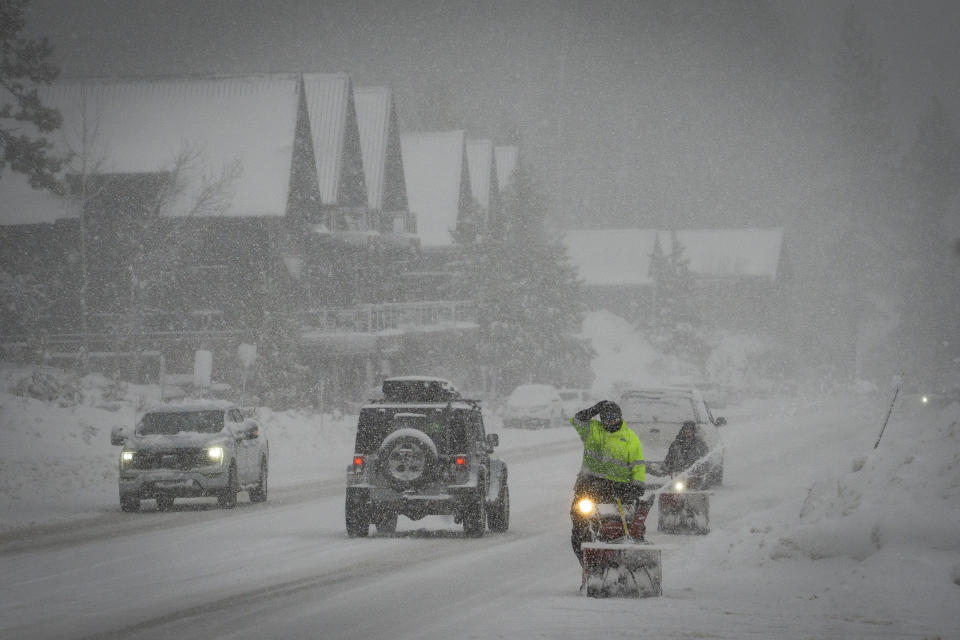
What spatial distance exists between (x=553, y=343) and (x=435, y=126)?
233ft

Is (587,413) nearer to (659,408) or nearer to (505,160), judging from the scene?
(659,408)

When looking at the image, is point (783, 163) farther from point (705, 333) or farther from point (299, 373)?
point (299, 373)

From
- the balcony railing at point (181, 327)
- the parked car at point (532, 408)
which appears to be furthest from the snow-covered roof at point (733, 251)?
the balcony railing at point (181, 327)

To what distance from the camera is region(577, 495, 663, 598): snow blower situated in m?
12.7

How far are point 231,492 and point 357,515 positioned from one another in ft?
18.2

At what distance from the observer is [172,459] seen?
77.0ft

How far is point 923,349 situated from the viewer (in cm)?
10138

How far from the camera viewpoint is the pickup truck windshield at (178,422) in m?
24.9

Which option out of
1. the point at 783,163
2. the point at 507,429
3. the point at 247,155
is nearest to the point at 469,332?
the point at 507,429

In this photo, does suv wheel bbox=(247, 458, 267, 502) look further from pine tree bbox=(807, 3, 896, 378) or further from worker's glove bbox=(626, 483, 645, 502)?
pine tree bbox=(807, 3, 896, 378)

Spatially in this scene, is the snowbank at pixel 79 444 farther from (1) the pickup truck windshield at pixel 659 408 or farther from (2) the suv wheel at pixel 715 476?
(2) the suv wheel at pixel 715 476

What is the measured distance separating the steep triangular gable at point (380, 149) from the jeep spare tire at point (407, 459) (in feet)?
151

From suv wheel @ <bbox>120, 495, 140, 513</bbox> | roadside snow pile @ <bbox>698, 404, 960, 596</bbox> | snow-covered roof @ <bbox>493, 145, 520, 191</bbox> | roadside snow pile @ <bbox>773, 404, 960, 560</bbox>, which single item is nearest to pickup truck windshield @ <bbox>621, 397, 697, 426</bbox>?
suv wheel @ <bbox>120, 495, 140, 513</bbox>

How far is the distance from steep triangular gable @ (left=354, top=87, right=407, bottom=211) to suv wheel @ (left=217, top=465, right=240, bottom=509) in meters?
40.7
